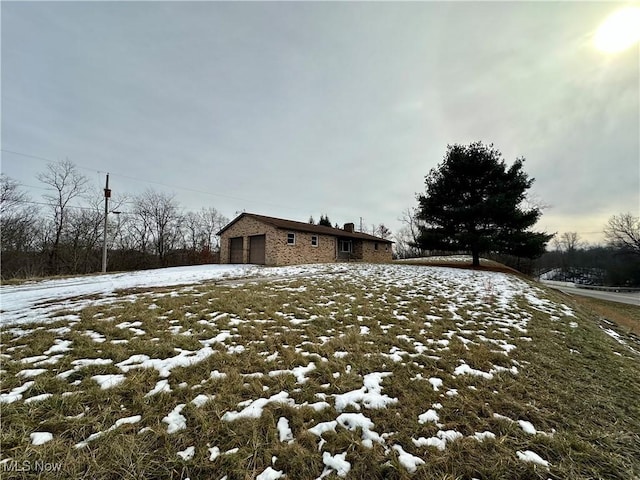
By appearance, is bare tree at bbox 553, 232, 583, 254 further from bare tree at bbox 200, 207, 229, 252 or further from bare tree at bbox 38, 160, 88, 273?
bare tree at bbox 38, 160, 88, 273

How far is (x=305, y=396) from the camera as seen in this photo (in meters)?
2.89

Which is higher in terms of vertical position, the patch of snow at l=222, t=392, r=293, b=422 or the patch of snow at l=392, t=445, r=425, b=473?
the patch of snow at l=222, t=392, r=293, b=422

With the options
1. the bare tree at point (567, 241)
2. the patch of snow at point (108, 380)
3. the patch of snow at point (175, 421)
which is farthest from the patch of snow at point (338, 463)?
the bare tree at point (567, 241)

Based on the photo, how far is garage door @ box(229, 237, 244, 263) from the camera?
21148 mm

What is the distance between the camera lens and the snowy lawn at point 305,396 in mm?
2039

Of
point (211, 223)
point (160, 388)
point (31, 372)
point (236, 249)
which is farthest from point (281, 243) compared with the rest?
point (211, 223)

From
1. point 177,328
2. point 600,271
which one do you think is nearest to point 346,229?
point 177,328

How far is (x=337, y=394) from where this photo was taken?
9.75 feet

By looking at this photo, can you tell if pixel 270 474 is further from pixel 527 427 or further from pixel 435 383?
pixel 527 427

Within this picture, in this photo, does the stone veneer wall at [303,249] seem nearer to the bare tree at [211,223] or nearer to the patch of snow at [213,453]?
the patch of snow at [213,453]

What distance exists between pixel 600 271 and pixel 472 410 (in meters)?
67.9

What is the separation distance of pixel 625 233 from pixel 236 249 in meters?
55.4

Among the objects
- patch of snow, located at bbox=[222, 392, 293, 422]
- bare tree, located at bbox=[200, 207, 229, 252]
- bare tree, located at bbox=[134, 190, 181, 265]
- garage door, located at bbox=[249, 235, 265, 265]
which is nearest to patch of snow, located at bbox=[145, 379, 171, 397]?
patch of snow, located at bbox=[222, 392, 293, 422]

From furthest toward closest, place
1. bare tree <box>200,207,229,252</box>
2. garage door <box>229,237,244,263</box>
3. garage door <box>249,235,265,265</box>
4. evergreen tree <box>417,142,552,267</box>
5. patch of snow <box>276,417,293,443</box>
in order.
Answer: bare tree <box>200,207,229,252</box>
garage door <box>229,237,244,263</box>
garage door <box>249,235,265,265</box>
evergreen tree <box>417,142,552,267</box>
patch of snow <box>276,417,293,443</box>
